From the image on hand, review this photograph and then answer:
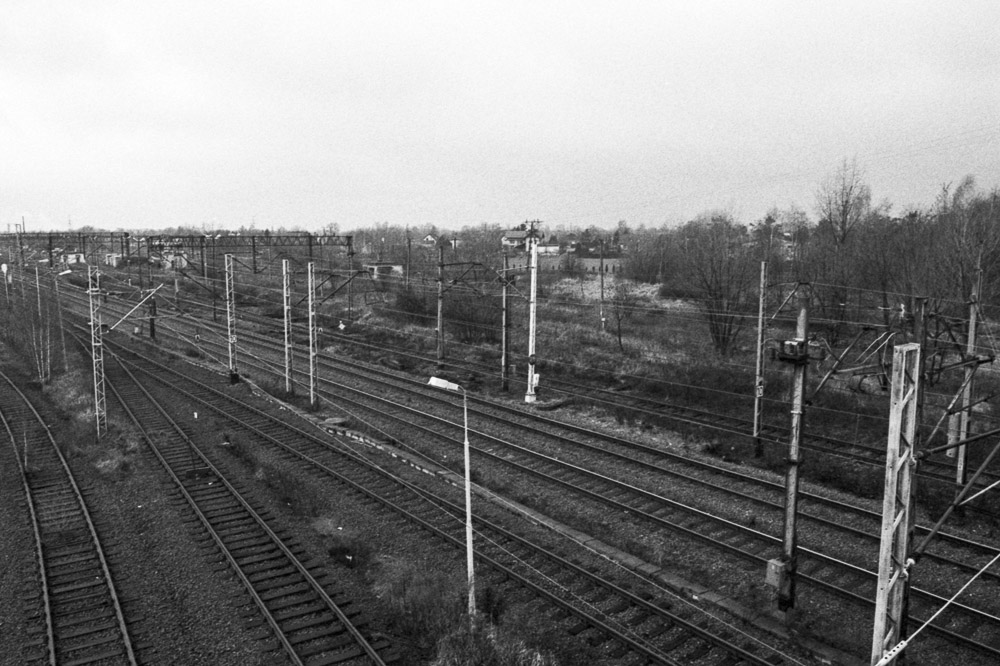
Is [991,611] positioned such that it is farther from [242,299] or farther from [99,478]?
[242,299]

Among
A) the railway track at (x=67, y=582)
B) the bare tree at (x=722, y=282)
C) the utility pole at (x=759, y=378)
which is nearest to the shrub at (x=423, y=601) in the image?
the railway track at (x=67, y=582)

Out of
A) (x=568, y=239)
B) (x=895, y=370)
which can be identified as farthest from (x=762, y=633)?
(x=568, y=239)

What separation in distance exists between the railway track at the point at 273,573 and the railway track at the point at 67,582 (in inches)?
63.3

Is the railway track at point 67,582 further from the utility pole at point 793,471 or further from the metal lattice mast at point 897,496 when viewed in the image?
the metal lattice mast at point 897,496

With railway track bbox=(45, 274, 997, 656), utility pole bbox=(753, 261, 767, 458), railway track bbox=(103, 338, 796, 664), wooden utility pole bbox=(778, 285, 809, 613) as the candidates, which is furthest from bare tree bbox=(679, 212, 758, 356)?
wooden utility pole bbox=(778, 285, 809, 613)

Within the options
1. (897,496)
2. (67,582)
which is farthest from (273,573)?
(897,496)

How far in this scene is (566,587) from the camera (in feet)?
32.1

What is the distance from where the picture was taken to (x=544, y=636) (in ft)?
28.0

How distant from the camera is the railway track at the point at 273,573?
28.1 ft

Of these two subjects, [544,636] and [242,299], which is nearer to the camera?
[544,636]

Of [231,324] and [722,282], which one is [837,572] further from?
[231,324]

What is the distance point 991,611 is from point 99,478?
15892 millimetres

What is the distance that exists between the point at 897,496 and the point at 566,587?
4556mm

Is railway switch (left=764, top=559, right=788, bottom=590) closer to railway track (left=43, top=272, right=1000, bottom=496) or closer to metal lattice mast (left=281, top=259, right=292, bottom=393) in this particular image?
railway track (left=43, top=272, right=1000, bottom=496)
